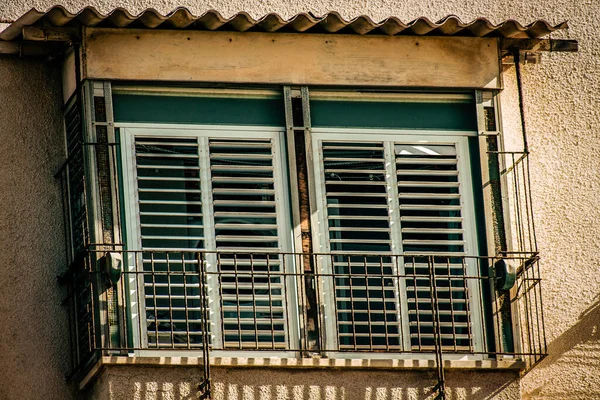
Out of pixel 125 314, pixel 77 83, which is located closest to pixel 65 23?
pixel 77 83

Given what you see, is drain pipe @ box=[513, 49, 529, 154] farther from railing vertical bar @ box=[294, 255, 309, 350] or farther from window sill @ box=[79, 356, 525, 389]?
railing vertical bar @ box=[294, 255, 309, 350]

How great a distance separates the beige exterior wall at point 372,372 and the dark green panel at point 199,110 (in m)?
0.93

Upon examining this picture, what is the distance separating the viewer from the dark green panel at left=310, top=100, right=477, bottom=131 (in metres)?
15.7

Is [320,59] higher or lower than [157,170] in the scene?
higher

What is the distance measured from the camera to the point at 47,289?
50.8 ft

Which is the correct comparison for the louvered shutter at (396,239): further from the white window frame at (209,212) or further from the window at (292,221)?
the white window frame at (209,212)

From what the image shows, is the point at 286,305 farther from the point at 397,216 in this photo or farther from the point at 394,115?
the point at 394,115

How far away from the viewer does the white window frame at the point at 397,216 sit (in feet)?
49.9

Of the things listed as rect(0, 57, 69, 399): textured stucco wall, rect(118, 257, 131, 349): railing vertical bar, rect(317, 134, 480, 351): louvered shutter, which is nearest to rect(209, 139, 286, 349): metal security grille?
rect(317, 134, 480, 351): louvered shutter

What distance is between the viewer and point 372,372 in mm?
14922

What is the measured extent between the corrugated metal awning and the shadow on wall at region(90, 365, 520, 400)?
10.0 feet

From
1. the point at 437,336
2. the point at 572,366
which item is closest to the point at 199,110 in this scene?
the point at 437,336

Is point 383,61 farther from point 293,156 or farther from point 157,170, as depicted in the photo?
point 157,170

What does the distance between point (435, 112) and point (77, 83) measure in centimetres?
324
